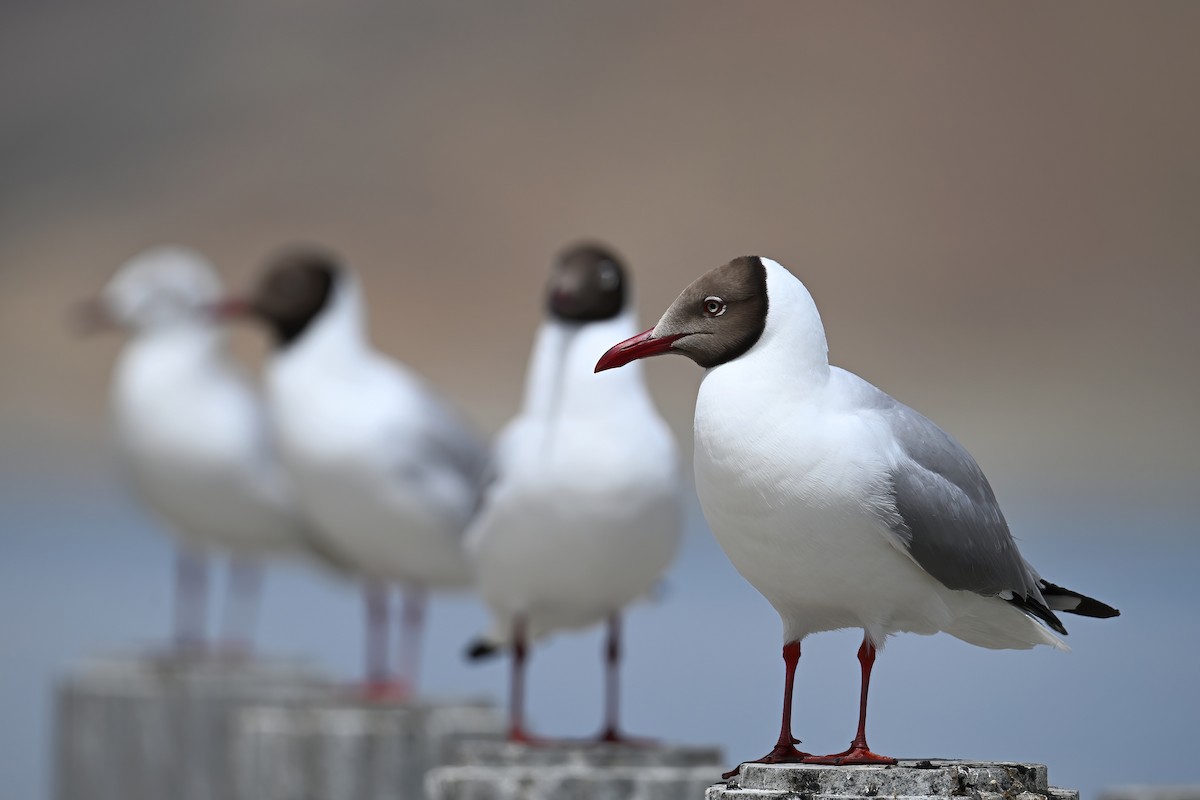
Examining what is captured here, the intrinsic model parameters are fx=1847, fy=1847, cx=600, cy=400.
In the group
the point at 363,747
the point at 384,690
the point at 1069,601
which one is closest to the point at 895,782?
the point at 1069,601

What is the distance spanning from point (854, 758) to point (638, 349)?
0.78 metres

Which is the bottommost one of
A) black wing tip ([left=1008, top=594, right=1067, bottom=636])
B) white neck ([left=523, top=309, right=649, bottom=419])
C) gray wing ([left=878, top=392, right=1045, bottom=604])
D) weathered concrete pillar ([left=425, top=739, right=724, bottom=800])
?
weathered concrete pillar ([left=425, top=739, right=724, bottom=800])

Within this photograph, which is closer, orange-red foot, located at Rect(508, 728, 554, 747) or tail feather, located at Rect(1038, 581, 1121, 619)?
tail feather, located at Rect(1038, 581, 1121, 619)

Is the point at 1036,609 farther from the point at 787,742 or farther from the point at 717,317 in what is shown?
the point at 717,317

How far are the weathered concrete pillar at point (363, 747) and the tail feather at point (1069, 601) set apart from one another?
2.89 meters

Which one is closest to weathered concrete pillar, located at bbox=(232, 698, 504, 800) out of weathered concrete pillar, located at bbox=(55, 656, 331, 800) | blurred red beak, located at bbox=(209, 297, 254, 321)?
weathered concrete pillar, located at bbox=(55, 656, 331, 800)

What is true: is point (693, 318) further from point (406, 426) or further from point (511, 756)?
point (406, 426)

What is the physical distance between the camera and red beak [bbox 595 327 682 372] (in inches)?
125

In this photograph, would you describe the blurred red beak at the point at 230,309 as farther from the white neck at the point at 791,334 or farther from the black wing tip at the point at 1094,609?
the black wing tip at the point at 1094,609

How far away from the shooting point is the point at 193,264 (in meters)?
9.25

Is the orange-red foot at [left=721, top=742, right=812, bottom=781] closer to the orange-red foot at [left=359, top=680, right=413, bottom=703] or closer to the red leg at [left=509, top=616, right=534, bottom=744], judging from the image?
the red leg at [left=509, top=616, right=534, bottom=744]

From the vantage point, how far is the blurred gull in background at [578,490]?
15.5ft

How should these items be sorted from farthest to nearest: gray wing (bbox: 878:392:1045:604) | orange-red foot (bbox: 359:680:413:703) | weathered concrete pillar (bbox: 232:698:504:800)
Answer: orange-red foot (bbox: 359:680:413:703) → weathered concrete pillar (bbox: 232:698:504:800) → gray wing (bbox: 878:392:1045:604)

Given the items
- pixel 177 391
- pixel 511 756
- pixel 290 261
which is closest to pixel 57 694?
pixel 177 391
